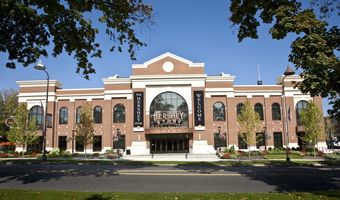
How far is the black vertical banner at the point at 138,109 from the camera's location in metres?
44.2

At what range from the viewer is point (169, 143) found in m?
44.4

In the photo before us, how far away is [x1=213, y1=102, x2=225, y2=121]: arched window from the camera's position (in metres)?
45.7

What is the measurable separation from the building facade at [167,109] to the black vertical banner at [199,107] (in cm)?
15

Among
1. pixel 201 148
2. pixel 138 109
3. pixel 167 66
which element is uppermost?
pixel 167 66

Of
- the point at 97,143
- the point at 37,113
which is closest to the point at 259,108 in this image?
the point at 97,143

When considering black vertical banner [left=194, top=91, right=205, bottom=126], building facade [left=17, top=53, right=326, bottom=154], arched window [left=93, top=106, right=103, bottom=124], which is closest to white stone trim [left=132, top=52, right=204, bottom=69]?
building facade [left=17, top=53, right=326, bottom=154]

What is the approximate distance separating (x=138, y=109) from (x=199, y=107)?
914 cm

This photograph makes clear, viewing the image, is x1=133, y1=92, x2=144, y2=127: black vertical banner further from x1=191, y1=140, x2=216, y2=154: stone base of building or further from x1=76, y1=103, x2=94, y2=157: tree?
x1=191, y1=140, x2=216, y2=154: stone base of building

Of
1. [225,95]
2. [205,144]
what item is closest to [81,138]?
[205,144]

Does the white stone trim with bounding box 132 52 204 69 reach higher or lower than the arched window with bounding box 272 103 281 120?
higher

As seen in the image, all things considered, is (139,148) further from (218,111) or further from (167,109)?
(218,111)

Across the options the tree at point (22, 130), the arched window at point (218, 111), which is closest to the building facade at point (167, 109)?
the arched window at point (218, 111)

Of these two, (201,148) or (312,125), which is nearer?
(312,125)

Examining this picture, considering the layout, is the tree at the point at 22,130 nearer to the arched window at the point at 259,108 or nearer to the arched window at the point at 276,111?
the arched window at the point at 259,108
